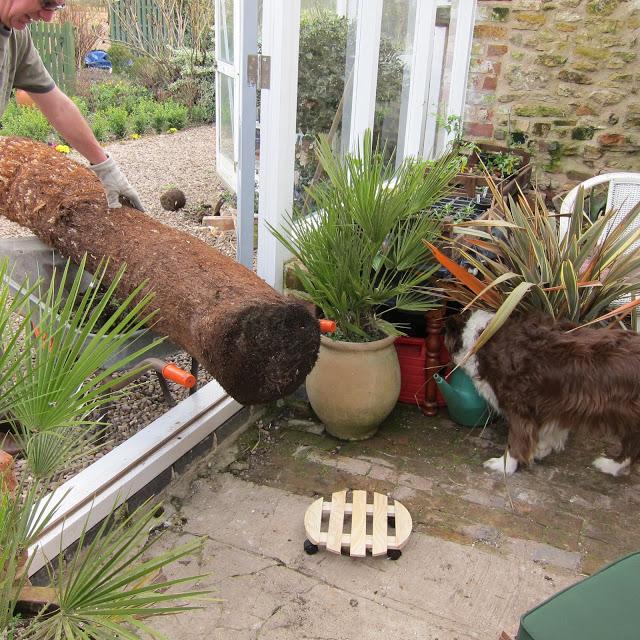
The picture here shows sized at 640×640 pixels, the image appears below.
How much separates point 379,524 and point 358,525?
8 cm

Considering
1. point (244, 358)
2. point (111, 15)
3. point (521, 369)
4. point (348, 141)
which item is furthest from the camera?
point (111, 15)

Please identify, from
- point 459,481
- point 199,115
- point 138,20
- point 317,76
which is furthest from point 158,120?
point 459,481

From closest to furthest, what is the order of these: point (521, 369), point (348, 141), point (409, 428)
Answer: point (521, 369) → point (409, 428) → point (348, 141)

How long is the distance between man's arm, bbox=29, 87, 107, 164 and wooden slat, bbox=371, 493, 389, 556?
5.74ft

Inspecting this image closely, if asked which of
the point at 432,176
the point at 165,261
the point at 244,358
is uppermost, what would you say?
the point at 432,176

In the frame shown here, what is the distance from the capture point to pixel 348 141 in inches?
163

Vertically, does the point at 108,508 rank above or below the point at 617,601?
below

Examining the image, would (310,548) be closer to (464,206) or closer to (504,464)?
(504,464)

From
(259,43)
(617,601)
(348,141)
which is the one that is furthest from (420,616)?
(348,141)

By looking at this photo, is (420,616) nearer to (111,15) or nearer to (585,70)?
(585,70)

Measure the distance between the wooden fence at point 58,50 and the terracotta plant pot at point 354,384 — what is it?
8782 mm

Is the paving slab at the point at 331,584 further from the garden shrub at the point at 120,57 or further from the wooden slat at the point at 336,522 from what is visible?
the garden shrub at the point at 120,57

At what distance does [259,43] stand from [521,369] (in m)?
1.87

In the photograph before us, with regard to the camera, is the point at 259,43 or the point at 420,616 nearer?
the point at 420,616
